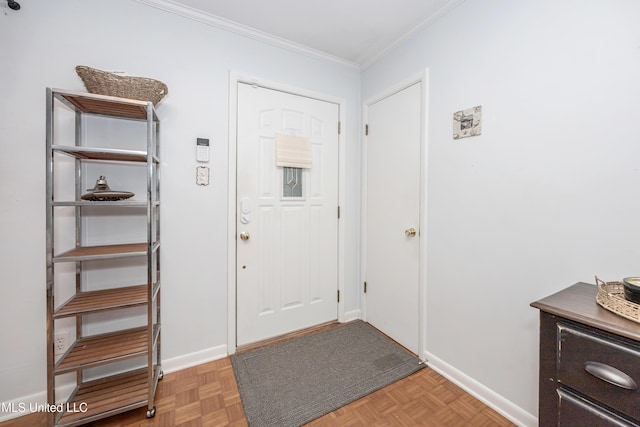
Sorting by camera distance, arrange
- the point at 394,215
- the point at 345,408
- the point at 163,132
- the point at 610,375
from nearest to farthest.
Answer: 1. the point at 610,375
2. the point at 345,408
3. the point at 163,132
4. the point at 394,215

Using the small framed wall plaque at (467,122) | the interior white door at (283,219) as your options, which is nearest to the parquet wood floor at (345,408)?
the interior white door at (283,219)

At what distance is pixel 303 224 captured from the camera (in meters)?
2.31

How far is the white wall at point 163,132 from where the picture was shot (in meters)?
1.42

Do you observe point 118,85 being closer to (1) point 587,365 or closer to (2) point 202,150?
(2) point 202,150

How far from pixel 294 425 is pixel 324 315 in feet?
3.57

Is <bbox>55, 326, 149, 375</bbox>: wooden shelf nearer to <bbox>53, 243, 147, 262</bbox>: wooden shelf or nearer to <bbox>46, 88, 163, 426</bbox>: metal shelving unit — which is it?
<bbox>46, 88, 163, 426</bbox>: metal shelving unit

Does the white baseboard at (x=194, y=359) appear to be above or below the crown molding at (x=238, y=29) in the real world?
below

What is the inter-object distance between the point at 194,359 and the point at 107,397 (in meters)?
0.53

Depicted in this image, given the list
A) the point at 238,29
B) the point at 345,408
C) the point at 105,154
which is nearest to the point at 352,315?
the point at 345,408

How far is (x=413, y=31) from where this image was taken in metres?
1.95

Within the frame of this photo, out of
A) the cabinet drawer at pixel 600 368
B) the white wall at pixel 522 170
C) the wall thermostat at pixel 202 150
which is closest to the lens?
the cabinet drawer at pixel 600 368

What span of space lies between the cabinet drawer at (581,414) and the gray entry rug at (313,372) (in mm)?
993

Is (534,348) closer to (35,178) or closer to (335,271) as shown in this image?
(335,271)

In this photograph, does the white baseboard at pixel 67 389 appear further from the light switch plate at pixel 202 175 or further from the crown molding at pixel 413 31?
the crown molding at pixel 413 31
